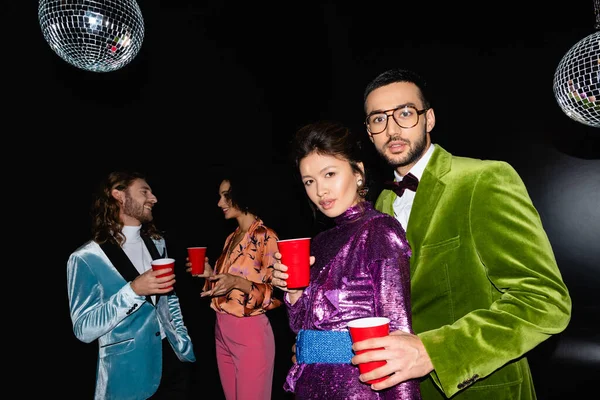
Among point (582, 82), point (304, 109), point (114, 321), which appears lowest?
point (114, 321)

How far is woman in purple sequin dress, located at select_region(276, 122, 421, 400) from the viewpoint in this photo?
4.05 ft

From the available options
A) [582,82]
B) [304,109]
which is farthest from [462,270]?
[304,109]

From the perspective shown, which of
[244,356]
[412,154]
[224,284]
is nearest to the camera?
[412,154]

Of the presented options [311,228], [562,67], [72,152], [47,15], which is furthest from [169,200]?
[562,67]

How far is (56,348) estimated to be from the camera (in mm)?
3332

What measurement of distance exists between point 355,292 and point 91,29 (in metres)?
1.81

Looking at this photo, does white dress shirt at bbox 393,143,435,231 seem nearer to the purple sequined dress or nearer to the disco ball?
the purple sequined dress

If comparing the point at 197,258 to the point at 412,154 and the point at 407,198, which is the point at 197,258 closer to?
the point at 407,198

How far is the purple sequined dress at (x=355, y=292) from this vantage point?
1212 mm

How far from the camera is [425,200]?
4.69 feet

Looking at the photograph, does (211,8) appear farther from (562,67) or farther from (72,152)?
(562,67)

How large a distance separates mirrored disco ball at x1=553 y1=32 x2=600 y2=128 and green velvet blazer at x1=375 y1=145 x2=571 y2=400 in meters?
1.12

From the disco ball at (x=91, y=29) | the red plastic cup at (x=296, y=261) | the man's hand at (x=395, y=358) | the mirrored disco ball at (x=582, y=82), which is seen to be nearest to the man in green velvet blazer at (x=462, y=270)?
the man's hand at (x=395, y=358)

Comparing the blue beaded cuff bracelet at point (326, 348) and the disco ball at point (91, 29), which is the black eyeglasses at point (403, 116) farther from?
the disco ball at point (91, 29)
